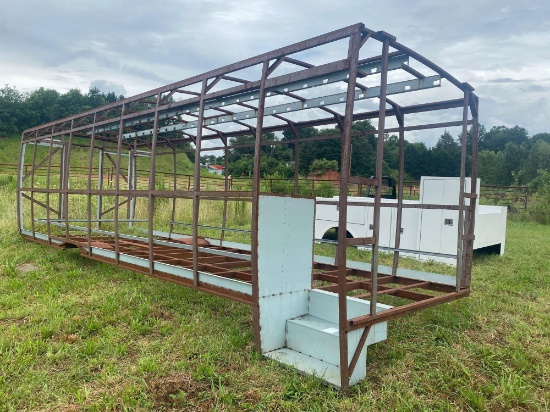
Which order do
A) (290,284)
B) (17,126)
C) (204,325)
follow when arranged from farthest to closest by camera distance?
(17,126), (204,325), (290,284)

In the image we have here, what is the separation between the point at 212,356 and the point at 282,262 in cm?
95

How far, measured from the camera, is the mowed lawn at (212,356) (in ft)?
9.02

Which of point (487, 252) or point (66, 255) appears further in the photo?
point (487, 252)

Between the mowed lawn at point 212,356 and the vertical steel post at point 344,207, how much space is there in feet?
0.86

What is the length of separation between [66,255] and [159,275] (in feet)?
11.6

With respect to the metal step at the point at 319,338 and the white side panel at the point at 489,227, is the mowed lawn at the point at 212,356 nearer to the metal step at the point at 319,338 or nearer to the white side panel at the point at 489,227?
the metal step at the point at 319,338

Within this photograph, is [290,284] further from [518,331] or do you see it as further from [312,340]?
[518,331]

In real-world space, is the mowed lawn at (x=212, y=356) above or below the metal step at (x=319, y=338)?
below

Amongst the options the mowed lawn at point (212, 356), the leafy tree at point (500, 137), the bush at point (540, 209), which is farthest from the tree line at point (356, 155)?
the leafy tree at point (500, 137)

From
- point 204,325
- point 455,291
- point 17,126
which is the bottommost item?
point 204,325

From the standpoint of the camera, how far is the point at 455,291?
449 centimetres

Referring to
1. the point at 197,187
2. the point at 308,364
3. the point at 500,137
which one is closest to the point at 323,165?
the point at 197,187

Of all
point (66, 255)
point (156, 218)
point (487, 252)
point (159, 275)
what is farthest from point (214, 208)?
point (159, 275)

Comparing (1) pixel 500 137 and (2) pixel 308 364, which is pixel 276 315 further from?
(1) pixel 500 137
